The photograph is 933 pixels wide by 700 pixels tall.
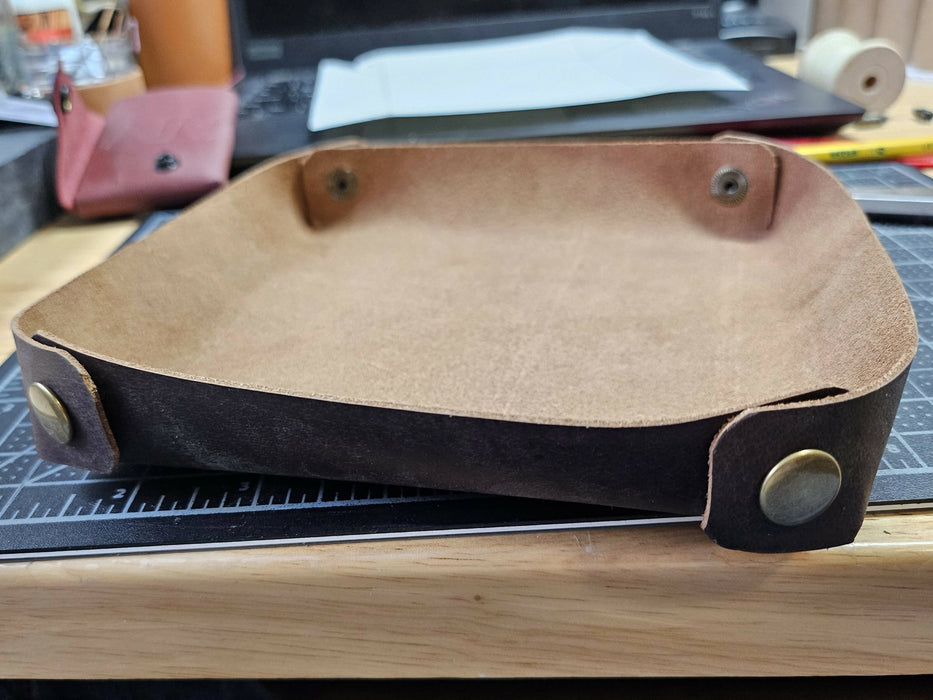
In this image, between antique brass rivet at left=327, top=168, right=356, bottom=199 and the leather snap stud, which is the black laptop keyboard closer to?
the leather snap stud

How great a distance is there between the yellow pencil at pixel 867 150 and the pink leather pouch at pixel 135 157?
0.46m

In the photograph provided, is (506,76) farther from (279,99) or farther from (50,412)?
Result: (50,412)

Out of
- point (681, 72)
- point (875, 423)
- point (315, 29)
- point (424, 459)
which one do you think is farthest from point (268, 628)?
point (315, 29)

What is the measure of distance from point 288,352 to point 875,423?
9.3 inches

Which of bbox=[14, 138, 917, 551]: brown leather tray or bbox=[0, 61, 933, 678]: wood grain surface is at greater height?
bbox=[14, 138, 917, 551]: brown leather tray

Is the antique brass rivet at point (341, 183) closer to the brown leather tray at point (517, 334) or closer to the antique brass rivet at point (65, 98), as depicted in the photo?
the brown leather tray at point (517, 334)

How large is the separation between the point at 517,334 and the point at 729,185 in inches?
6.8

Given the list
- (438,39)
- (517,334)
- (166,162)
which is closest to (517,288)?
(517,334)

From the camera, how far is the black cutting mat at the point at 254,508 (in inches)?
10.0

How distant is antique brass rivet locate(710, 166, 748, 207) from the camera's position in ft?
1.40

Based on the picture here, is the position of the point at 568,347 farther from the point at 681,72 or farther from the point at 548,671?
the point at 681,72

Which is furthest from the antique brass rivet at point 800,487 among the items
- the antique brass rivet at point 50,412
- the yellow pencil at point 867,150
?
the yellow pencil at point 867,150

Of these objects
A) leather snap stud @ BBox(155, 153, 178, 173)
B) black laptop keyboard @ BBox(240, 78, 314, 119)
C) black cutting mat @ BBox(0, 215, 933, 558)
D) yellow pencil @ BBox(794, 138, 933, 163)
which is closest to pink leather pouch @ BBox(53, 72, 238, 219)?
leather snap stud @ BBox(155, 153, 178, 173)

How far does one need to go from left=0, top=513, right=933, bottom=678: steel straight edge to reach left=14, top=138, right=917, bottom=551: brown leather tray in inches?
0.9
